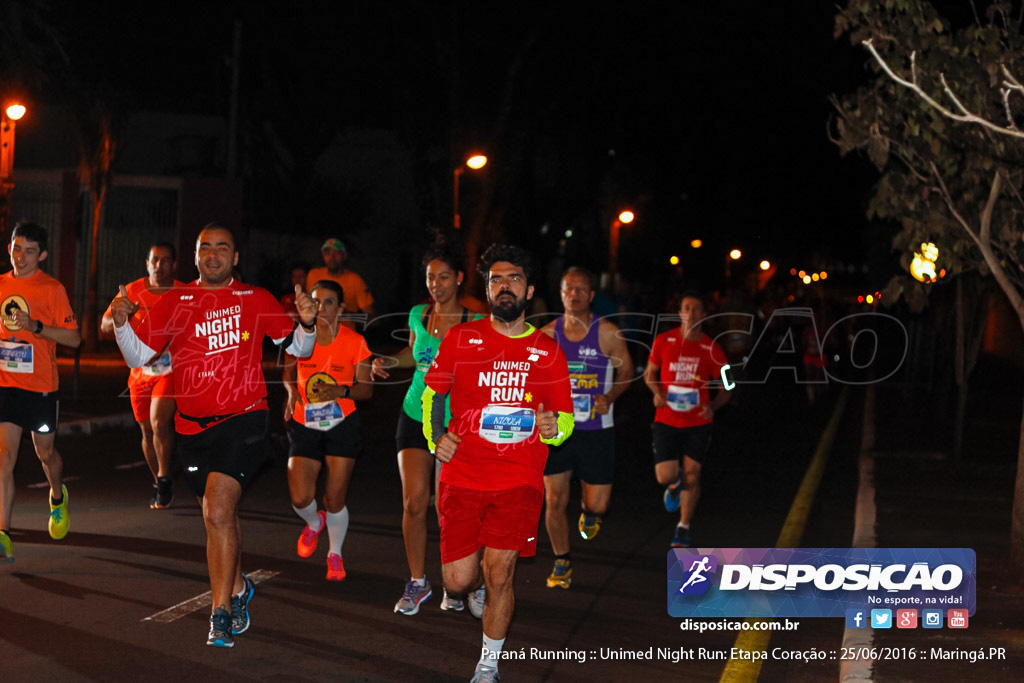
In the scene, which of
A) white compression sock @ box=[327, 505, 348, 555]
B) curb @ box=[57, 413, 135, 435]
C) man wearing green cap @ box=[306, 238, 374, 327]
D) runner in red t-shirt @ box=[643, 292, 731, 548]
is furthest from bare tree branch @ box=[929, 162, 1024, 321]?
curb @ box=[57, 413, 135, 435]

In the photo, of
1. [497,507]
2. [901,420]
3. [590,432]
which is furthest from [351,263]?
[497,507]

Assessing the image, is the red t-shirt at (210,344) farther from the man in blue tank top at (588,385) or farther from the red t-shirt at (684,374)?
the red t-shirt at (684,374)

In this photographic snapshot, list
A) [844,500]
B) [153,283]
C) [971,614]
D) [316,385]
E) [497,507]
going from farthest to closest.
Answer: [844,500]
[153,283]
[316,385]
[971,614]
[497,507]

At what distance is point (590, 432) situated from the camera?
29.1ft

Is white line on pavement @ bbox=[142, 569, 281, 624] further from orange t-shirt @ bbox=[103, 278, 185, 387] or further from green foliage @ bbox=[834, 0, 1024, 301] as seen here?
green foliage @ bbox=[834, 0, 1024, 301]

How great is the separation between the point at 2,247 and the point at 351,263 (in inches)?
1069

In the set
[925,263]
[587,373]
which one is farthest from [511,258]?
[925,263]

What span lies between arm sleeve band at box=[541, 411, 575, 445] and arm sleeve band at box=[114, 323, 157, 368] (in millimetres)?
2190

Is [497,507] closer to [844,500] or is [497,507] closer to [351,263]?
[844,500]

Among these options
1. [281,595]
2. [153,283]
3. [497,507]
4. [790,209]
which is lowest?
[281,595]

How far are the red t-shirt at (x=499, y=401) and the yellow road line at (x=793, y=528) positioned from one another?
4.88ft

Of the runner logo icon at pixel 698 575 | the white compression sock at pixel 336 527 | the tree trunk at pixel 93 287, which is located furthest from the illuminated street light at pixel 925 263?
the tree trunk at pixel 93 287

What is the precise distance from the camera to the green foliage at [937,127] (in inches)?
342

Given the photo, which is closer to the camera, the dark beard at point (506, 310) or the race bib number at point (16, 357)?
the dark beard at point (506, 310)
